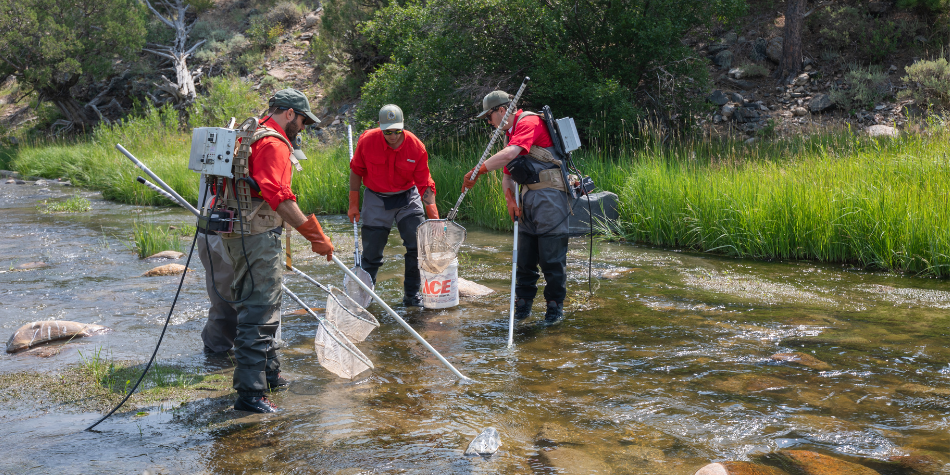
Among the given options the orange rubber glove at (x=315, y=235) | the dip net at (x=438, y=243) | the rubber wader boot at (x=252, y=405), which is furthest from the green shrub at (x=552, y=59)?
the rubber wader boot at (x=252, y=405)

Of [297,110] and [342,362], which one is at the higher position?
[297,110]

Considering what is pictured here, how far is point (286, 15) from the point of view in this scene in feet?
99.9

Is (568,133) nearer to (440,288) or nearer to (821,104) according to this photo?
(440,288)

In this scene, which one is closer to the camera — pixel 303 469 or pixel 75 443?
pixel 303 469

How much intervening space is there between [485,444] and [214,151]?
2.26m

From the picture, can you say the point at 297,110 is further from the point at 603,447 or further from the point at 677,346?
the point at 677,346

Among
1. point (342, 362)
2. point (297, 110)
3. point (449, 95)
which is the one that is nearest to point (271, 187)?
point (297, 110)

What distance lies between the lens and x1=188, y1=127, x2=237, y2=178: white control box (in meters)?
4.04

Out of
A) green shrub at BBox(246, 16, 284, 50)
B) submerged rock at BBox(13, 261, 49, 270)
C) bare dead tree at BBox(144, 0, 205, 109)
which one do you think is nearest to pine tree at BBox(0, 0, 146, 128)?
bare dead tree at BBox(144, 0, 205, 109)

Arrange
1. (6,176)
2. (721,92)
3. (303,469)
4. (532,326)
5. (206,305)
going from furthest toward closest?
(6,176)
(721,92)
(206,305)
(532,326)
(303,469)

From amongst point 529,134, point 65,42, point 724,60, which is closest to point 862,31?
point 724,60

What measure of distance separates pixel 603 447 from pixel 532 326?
8.06ft

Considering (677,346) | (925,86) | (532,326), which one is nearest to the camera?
(677,346)

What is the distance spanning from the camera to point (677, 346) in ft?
17.9
